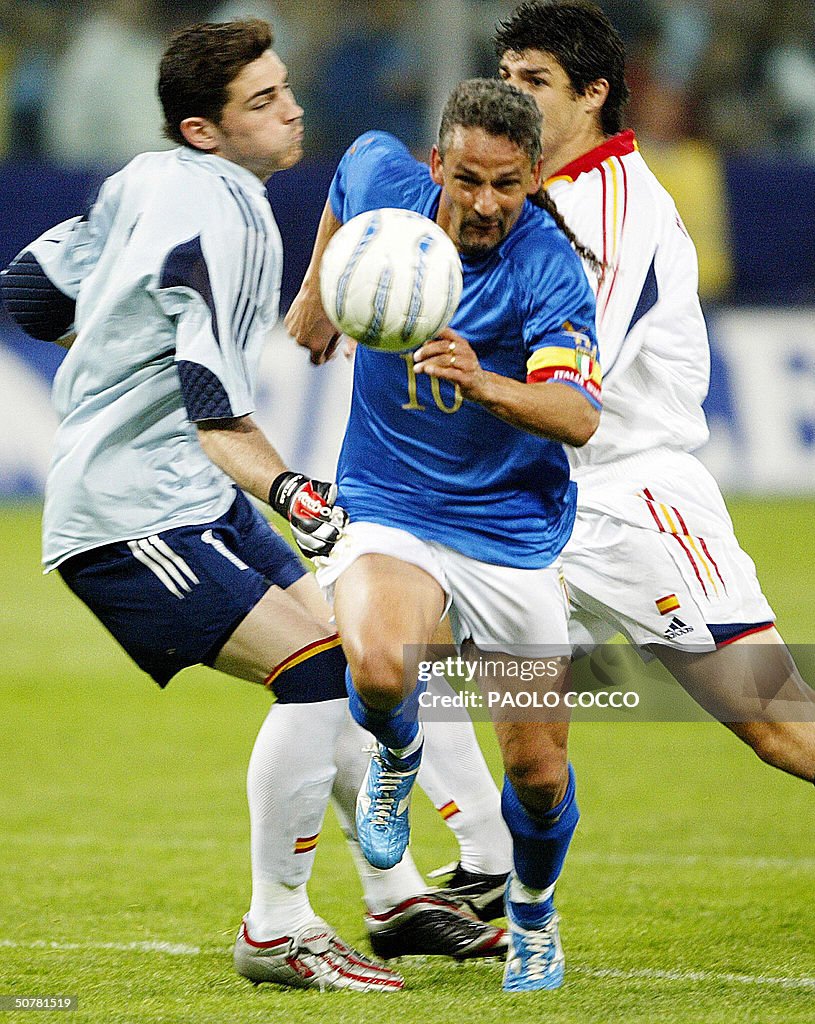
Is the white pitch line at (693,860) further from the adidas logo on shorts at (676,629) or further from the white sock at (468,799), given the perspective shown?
the adidas logo on shorts at (676,629)

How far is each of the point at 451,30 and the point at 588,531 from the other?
9.10 metres

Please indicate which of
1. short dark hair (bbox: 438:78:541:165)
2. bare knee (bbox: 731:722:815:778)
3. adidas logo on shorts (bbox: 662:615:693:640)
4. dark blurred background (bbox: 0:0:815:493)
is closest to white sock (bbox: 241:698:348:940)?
adidas logo on shorts (bbox: 662:615:693:640)

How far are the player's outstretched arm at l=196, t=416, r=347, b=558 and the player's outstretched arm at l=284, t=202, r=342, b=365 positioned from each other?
2.00 ft

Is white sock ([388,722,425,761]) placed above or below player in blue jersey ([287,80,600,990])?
below

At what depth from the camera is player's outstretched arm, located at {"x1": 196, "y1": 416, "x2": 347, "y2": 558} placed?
3785mm

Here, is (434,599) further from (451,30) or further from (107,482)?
(451,30)

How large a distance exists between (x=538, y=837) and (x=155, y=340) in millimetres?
1480

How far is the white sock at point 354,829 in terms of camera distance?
4.32 m

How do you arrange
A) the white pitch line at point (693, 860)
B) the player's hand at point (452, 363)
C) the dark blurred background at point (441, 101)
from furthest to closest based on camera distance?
the dark blurred background at point (441, 101)
the white pitch line at point (693, 860)
the player's hand at point (452, 363)

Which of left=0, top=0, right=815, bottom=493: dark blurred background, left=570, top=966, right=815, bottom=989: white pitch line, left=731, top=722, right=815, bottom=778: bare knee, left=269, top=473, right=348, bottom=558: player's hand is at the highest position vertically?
left=269, top=473, right=348, bottom=558: player's hand

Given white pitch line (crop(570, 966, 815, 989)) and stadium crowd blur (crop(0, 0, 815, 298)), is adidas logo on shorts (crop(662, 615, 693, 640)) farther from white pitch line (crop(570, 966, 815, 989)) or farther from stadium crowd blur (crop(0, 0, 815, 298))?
stadium crowd blur (crop(0, 0, 815, 298))

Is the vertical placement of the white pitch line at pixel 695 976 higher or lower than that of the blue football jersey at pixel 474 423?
lower

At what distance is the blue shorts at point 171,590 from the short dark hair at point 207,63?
1016mm

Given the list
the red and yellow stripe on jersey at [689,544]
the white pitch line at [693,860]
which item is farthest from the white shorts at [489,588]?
the white pitch line at [693,860]
